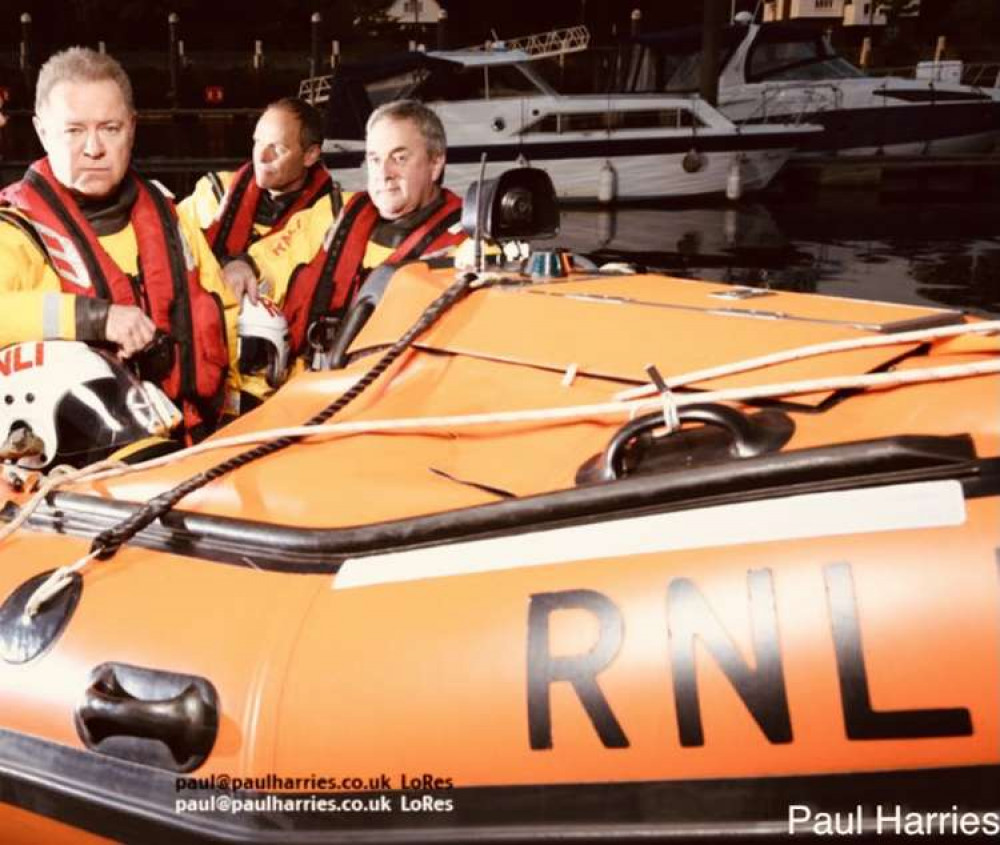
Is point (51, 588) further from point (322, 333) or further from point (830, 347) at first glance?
point (322, 333)

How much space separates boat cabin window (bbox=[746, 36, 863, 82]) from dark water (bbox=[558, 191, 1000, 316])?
1.90 meters

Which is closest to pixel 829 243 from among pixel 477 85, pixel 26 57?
pixel 477 85

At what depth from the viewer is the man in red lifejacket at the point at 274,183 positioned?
3.65 m

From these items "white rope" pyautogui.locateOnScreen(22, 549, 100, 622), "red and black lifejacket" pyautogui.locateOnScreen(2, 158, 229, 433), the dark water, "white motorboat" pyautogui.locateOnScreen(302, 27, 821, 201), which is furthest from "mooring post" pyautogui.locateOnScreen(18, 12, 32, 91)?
"white rope" pyautogui.locateOnScreen(22, 549, 100, 622)

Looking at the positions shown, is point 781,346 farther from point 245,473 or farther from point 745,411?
point 245,473

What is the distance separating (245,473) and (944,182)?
1536cm

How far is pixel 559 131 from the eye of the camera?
43.8 feet

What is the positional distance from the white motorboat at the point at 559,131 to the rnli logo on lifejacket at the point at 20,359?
10971 mm

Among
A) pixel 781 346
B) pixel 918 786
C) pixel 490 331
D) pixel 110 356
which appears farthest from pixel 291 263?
pixel 918 786

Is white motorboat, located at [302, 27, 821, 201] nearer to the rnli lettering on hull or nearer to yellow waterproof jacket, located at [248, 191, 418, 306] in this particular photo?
yellow waterproof jacket, located at [248, 191, 418, 306]

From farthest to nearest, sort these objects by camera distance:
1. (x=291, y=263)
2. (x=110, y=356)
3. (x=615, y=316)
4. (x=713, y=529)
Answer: (x=291, y=263) < (x=110, y=356) < (x=615, y=316) < (x=713, y=529)

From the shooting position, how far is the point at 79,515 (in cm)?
184

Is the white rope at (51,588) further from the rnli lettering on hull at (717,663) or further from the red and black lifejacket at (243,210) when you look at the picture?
the red and black lifejacket at (243,210)

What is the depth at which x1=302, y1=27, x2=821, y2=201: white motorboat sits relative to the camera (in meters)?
13.0
